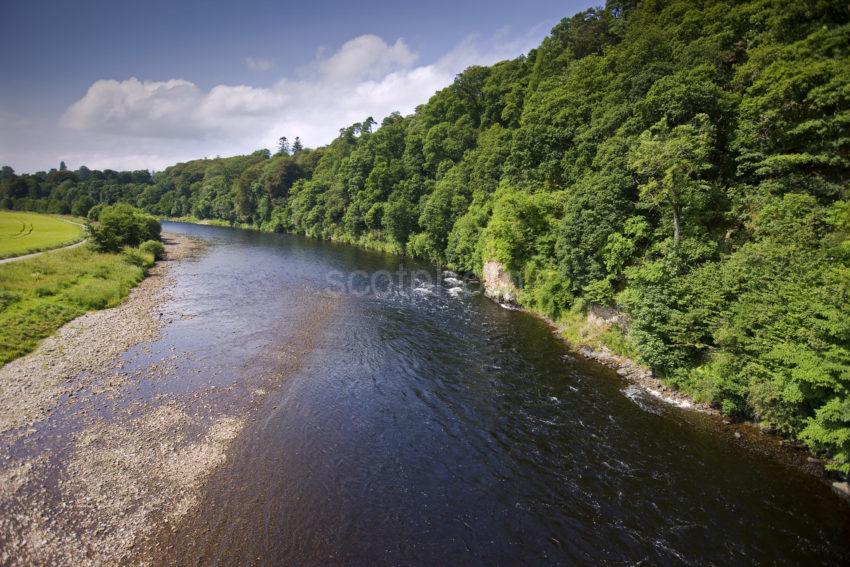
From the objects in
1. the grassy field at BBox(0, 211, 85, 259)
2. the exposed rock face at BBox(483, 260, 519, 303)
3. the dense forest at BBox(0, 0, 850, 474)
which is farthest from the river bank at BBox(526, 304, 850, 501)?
the grassy field at BBox(0, 211, 85, 259)

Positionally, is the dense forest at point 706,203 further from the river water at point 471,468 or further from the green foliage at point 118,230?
the green foliage at point 118,230

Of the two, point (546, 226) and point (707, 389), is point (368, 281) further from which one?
point (707, 389)

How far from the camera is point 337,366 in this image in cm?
3050

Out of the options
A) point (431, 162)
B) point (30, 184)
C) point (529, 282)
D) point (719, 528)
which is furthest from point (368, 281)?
point (30, 184)

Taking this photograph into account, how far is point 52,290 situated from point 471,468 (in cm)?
4701

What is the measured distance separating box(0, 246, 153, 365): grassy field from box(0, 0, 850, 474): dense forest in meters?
45.5

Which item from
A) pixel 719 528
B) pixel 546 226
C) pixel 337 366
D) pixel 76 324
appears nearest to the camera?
pixel 719 528

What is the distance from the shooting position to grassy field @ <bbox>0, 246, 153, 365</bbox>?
30469 mm

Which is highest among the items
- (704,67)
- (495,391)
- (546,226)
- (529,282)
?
(704,67)

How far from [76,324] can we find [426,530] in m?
38.1

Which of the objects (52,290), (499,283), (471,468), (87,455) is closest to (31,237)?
(52,290)

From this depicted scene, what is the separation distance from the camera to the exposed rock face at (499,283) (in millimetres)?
45875

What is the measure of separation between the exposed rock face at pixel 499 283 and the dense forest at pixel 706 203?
108 cm

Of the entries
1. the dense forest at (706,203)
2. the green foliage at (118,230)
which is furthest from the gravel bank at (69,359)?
the dense forest at (706,203)
